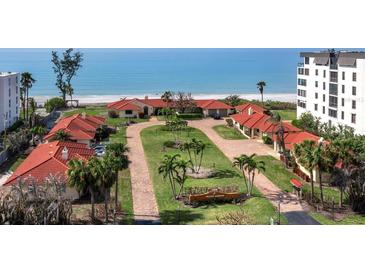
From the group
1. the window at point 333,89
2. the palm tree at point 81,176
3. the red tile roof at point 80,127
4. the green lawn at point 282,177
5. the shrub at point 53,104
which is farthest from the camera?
the shrub at point 53,104

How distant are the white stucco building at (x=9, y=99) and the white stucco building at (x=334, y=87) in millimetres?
30738

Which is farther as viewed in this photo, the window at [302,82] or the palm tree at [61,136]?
the window at [302,82]

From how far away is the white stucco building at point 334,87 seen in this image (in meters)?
40.7

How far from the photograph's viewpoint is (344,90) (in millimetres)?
43094

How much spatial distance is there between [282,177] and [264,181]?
179cm

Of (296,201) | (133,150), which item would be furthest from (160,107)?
(296,201)

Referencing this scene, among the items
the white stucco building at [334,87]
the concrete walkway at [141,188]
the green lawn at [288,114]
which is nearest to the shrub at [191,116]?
the green lawn at [288,114]

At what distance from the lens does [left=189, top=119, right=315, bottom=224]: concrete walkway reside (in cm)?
2358

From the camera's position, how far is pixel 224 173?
32.0 metres

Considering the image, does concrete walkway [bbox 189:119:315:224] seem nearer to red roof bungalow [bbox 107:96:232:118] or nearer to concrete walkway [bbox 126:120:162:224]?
concrete walkway [bbox 126:120:162:224]

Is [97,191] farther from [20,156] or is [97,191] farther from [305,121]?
[305,121]

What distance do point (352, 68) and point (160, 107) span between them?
28.1 meters

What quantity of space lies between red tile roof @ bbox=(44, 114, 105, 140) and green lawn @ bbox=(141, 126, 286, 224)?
510 cm

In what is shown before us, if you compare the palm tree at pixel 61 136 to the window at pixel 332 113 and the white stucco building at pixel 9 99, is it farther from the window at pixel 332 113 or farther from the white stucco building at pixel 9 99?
the window at pixel 332 113
